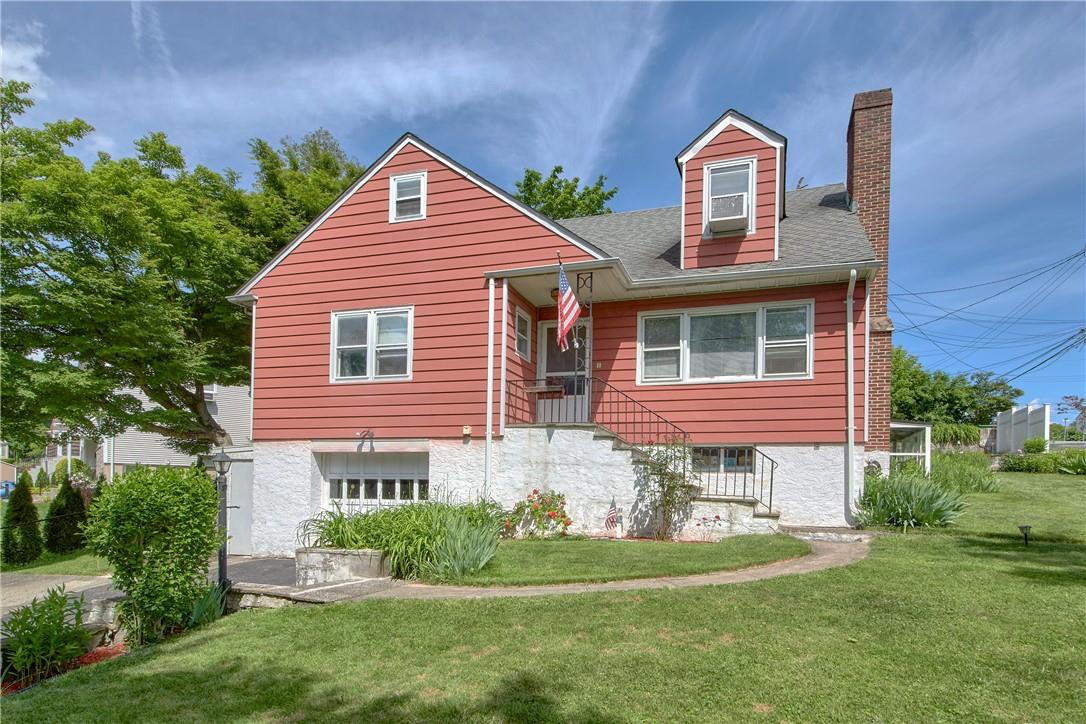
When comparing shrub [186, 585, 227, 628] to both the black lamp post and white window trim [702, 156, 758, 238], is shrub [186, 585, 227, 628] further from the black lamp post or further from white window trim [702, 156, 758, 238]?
white window trim [702, 156, 758, 238]

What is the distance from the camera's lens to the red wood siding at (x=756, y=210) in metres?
11.1

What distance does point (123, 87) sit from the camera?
33.2 feet

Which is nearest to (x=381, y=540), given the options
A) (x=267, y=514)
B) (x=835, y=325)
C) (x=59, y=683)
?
(x=59, y=683)

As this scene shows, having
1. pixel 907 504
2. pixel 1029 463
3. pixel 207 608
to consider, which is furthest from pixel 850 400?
pixel 1029 463

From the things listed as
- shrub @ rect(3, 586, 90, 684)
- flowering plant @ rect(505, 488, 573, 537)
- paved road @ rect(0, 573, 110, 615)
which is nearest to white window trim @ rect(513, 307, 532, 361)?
flowering plant @ rect(505, 488, 573, 537)

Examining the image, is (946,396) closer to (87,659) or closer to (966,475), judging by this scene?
(966,475)

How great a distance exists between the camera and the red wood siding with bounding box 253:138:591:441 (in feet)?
36.3

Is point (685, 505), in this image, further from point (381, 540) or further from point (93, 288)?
point (93, 288)

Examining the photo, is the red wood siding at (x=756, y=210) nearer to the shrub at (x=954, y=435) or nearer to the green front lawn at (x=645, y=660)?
the green front lawn at (x=645, y=660)

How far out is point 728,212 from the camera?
36.6ft

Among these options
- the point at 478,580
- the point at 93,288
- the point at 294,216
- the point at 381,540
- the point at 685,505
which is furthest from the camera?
the point at 294,216

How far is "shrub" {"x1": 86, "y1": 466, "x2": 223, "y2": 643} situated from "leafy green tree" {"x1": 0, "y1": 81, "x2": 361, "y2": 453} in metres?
8.61

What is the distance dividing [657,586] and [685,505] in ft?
12.6

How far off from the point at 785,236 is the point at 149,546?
1092 centimetres
